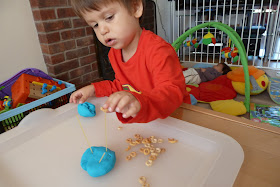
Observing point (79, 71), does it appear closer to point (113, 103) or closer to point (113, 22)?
point (113, 22)

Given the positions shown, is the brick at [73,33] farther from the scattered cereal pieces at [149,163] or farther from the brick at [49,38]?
the scattered cereal pieces at [149,163]

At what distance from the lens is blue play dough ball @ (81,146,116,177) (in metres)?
0.42

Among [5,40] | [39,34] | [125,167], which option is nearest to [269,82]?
[125,167]

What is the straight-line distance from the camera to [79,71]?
1432 mm

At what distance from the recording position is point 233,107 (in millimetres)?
1309

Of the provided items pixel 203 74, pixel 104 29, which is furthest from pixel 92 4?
pixel 203 74

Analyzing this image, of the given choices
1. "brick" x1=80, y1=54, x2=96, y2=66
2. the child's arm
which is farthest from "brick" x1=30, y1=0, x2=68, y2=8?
the child's arm

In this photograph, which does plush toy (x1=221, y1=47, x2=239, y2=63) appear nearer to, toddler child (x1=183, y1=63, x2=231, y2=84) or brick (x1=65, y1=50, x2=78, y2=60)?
toddler child (x1=183, y1=63, x2=231, y2=84)

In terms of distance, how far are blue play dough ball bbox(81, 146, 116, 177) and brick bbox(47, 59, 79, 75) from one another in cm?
94

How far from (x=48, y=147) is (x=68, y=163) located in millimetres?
94

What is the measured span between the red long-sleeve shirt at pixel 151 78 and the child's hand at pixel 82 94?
22mm

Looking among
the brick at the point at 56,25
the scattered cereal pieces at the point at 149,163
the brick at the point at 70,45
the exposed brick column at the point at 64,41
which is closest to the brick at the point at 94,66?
the exposed brick column at the point at 64,41

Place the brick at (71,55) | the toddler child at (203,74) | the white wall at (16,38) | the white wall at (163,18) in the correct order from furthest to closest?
the white wall at (163,18) → the toddler child at (203,74) → the brick at (71,55) → the white wall at (16,38)

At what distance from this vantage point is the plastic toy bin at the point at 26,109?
0.81 metres
